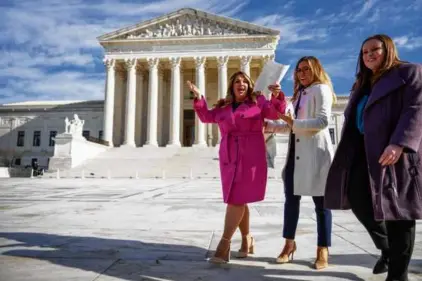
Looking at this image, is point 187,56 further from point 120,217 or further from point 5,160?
point 120,217

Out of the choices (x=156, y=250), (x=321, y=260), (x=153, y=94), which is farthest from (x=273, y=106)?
(x=153, y=94)

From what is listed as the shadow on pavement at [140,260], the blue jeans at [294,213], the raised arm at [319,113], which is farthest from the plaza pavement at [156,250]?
the raised arm at [319,113]

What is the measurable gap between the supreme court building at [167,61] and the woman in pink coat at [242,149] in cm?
3659

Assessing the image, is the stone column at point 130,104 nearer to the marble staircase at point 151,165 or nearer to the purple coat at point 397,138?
the marble staircase at point 151,165

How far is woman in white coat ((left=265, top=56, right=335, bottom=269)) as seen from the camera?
333 cm

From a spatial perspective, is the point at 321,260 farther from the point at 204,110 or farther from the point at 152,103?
the point at 152,103

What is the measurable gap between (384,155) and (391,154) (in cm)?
4

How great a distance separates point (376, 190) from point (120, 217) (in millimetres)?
4200

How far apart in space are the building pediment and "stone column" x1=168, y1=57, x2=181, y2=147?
3.59m

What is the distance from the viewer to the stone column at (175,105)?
41.3 m

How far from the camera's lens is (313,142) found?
3.48m

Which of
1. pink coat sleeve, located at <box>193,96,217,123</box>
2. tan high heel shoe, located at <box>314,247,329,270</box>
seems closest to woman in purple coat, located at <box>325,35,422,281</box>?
tan high heel shoe, located at <box>314,247,329,270</box>

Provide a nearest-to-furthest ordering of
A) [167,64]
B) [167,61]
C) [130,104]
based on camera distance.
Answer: [130,104] → [167,61] → [167,64]

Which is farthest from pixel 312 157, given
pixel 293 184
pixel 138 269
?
pixel 138 269
